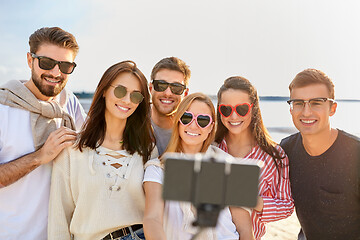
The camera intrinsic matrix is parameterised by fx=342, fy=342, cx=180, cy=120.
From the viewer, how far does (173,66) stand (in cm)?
395

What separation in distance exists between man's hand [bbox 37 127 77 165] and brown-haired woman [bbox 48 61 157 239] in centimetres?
7

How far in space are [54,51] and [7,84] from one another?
510mm

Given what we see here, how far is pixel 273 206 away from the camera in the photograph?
317cm

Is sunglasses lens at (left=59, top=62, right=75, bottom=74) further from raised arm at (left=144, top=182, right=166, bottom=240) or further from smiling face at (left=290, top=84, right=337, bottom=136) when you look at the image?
smiling face at (left=290, top=84, right=337, bottom=136)

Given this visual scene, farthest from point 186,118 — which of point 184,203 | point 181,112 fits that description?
point 184,203

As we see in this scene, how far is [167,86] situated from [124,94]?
945mm

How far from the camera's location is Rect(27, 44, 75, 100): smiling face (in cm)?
315

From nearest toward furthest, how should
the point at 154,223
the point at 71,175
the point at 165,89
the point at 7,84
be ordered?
the point at 154,223 < the point at 71,175 < the point at 7,84 < the point at 165,89

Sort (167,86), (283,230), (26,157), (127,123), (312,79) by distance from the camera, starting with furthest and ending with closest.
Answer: (283,230) → (167,86) → (312,79) → (127,123) → (26,157)

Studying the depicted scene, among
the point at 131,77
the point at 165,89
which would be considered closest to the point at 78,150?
the point at 131,77

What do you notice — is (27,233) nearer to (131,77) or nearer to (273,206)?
(131,77)

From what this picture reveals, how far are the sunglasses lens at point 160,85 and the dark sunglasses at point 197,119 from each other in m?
0.90

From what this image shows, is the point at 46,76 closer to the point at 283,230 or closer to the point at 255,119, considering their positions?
the point at 255,119

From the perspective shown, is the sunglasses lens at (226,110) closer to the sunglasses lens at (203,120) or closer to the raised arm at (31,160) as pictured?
the sunglasses lens at (203,120)
